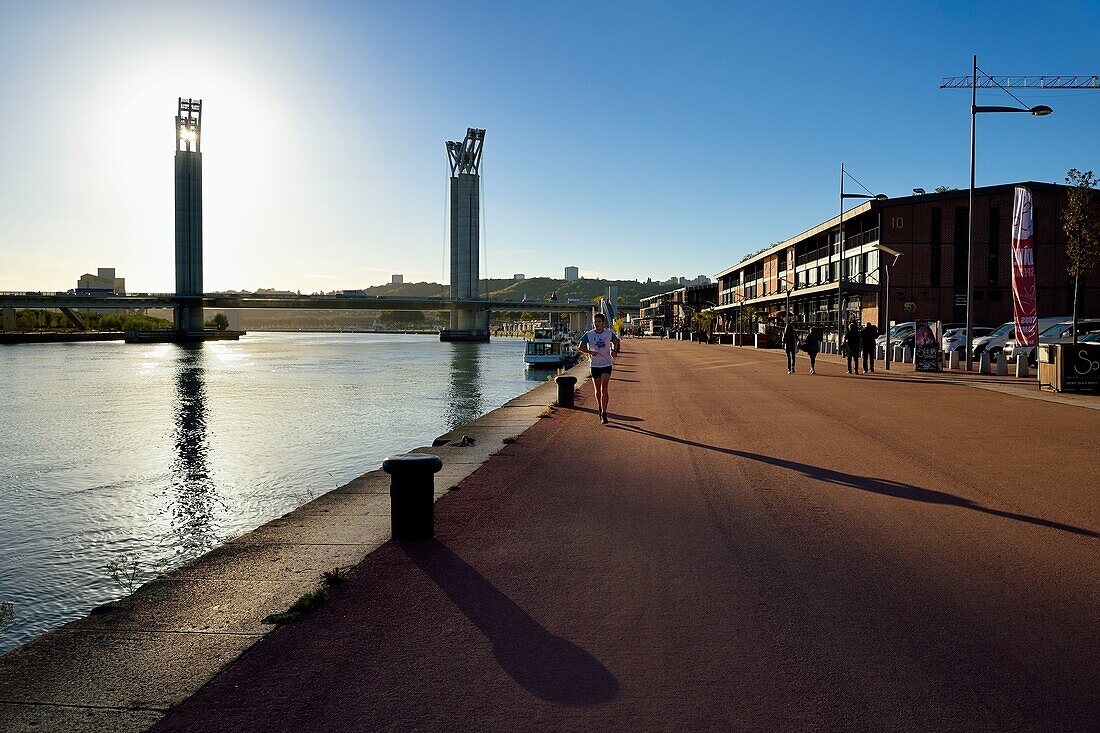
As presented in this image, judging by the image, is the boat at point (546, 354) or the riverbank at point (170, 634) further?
the boat at point (546, 354)

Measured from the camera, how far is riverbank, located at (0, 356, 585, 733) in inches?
146

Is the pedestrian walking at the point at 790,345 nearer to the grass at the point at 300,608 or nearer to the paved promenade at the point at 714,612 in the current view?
the paved promenade at the point at 714,612

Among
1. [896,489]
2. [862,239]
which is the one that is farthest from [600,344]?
[862,239]

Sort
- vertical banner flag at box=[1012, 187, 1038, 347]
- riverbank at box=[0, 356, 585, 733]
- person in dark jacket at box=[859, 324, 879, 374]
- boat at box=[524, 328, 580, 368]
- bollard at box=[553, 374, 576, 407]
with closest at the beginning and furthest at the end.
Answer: riverbank at box=[0, 356, 585, 733]
bollard at box=[553, 374, 576, 407]
vertical banner flag at box=[1012, 187, 1038, 347]
person in dark jacket at box=[859, 324, 879, 374]
boat at box=[524, 328, 580, 368]

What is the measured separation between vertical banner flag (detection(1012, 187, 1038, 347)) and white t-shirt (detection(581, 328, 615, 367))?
1570cm

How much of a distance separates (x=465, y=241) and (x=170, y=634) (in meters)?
137

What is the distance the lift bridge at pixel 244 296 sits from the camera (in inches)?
4813

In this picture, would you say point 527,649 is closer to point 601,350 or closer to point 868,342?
point 601,350

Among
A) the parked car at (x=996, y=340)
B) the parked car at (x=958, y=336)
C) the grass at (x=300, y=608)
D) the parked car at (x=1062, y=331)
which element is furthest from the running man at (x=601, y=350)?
the parked car at (x=958, y=336)

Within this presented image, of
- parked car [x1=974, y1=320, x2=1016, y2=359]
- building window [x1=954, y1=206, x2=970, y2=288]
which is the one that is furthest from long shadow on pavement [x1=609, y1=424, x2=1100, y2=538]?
building window [x1=954, y1=206, x2=970, y2=288]

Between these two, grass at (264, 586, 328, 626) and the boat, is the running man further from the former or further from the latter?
the boat

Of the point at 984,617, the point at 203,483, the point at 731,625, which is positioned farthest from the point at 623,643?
the point at 203,483

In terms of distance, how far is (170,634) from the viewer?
4637 millimetres

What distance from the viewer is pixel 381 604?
4.93m
